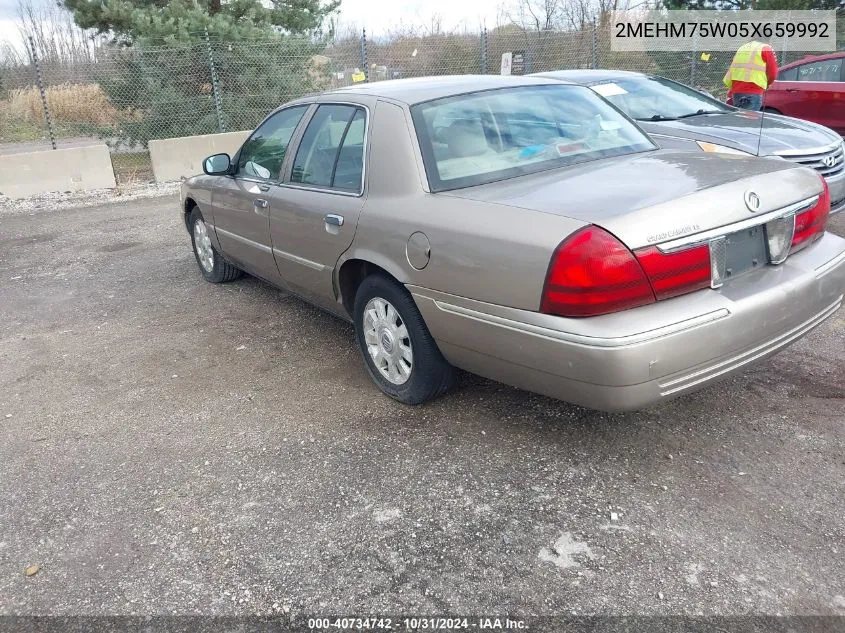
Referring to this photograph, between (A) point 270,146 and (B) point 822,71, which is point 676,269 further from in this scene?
(B) point 822,71

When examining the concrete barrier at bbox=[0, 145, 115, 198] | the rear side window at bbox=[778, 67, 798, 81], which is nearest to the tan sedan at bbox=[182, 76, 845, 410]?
the rear side window at bbox=[778, 67, 798, 81]

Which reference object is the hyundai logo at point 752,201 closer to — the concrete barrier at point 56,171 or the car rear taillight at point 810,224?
the car rear taillight at point 810,224

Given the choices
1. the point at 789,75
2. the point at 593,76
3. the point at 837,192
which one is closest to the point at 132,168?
the point at 593,76

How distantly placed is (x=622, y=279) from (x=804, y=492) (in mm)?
1149

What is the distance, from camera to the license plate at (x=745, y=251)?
2889 millimetres

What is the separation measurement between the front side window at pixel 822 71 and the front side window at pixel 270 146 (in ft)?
29.9

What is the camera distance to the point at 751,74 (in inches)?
352

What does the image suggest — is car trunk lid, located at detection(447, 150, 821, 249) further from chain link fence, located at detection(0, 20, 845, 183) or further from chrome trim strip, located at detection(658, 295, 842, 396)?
chain link fence, located at detection(0, 20, 845, 183)

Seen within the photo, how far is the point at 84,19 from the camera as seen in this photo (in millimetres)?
14594

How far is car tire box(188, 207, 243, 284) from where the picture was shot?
6.10m

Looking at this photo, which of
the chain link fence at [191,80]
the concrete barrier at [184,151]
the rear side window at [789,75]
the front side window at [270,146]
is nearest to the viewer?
the front side window at [270,146]

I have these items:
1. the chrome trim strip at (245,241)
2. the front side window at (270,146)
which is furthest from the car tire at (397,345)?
the front side window at (270,146)

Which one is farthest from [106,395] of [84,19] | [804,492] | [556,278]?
[84,19]

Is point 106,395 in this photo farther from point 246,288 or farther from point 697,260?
point 697,260
